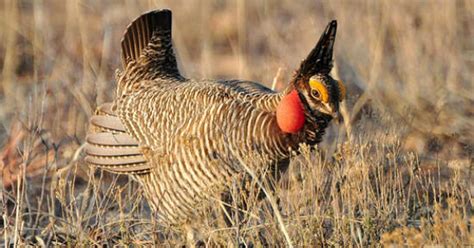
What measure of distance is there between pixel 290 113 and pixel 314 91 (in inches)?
6.2

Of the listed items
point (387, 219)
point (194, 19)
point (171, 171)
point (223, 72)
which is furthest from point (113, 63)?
point (387, 219)

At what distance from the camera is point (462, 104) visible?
7.41m

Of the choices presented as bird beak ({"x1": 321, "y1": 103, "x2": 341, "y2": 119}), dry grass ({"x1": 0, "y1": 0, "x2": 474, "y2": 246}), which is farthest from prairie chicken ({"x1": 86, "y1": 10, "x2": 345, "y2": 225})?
dry grass ({"x1": 0, "y1": 0, "x2": 474, "y2": 246})

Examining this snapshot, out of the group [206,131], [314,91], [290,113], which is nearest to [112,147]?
[206,131]

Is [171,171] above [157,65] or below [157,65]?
below

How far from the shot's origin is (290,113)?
5.06m

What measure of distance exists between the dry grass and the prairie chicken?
5.8 inches

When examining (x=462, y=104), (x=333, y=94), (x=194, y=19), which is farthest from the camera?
(x=194, y=19)

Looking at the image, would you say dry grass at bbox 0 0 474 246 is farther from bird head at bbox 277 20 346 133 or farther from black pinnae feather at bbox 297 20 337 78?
black pinnae feather at bbox 297 20 337 78

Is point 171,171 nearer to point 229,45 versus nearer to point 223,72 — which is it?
point 223,72

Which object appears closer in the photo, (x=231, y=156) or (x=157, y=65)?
(x=231, y=156)

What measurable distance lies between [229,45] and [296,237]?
6.60m

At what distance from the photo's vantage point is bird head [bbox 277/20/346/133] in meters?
4.99

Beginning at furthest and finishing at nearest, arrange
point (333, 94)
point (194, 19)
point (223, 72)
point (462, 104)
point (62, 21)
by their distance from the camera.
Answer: point (62, 21), point (194, 19), point (223, 72), point (462, 104), point (333, 94)
